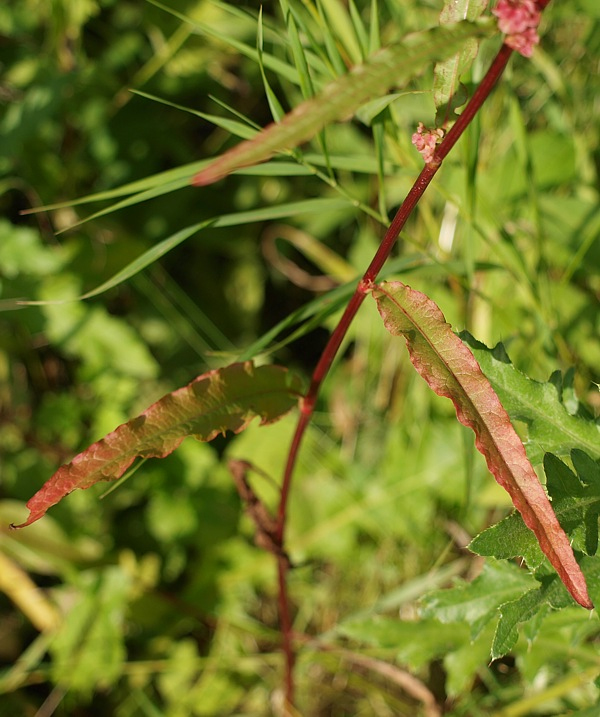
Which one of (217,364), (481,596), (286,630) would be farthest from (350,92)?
(217,364)

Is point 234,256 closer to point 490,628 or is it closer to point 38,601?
point 38,601

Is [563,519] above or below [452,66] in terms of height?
below

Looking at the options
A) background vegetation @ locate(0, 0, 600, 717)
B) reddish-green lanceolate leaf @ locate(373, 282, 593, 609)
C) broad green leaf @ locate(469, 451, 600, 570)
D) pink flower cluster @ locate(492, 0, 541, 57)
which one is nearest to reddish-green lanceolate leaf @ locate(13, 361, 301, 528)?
reddish-green lanceolate leaf @ locate(373, 282, 593, 609)

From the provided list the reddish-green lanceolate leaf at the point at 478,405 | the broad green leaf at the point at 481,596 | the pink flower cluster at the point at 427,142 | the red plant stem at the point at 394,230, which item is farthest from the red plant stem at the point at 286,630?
the pink flower cluster at the point at 427,142

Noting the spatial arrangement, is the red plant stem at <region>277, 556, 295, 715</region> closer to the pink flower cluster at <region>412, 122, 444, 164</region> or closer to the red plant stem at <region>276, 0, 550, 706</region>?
the red plant stem at <region>276, 0, 550, 706</region>

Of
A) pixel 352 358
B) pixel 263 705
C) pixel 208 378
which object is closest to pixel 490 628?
pixel 208 378

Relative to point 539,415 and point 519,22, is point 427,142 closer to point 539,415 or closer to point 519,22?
point 519,22
